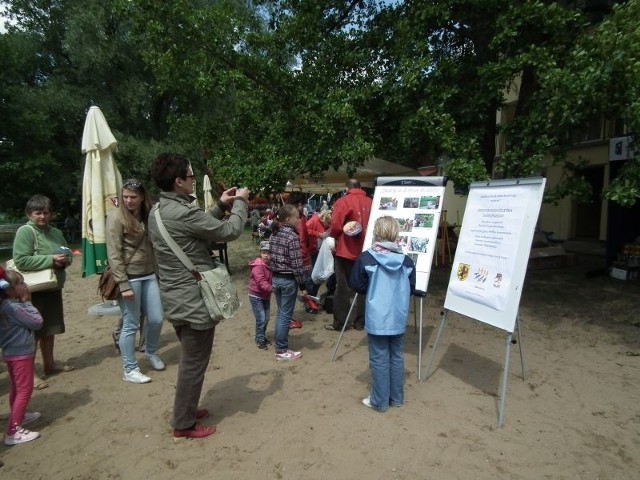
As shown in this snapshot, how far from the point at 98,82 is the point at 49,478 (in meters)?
20.4

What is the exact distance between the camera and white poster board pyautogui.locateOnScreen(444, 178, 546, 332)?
3241mm

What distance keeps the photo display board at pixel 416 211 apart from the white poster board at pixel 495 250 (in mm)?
450

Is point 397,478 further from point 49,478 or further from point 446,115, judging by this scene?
point 446,115

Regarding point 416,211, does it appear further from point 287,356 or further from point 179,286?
point 179,286

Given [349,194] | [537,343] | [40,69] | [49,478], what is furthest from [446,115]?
[40,69]

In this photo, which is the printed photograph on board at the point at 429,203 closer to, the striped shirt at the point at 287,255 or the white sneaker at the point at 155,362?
the striped shirt at the point at 287,255

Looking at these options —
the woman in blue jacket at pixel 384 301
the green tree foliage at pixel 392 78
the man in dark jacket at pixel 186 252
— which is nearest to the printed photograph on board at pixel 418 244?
the woman in blue jacket at pixel 384 301

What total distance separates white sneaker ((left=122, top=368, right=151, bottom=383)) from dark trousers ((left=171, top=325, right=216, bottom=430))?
4.02 feet

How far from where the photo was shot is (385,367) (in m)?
3.31

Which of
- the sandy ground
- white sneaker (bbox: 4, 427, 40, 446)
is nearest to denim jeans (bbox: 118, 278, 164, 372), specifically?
the sandy ground

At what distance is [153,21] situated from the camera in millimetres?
6844

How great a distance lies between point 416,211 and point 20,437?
13.1 ft

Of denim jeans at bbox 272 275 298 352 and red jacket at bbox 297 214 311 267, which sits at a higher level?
red jacket at bbox 297 214 311 267

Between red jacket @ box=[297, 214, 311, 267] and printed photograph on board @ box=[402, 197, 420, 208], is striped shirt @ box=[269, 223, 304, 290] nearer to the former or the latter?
printed photograph on board @ box=[402, 197, 420, 208]
